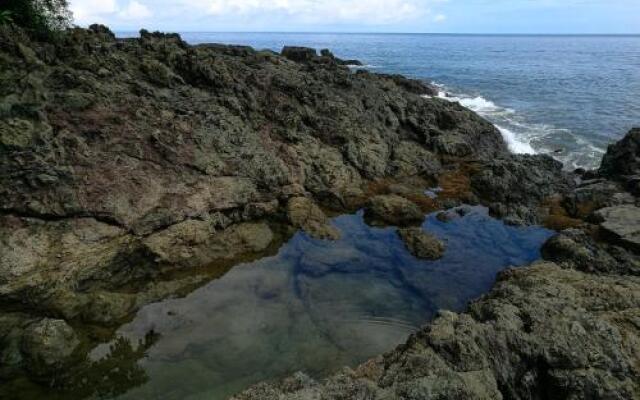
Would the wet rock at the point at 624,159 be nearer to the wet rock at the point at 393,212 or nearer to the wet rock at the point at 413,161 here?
the wet rock at the point at 413,161

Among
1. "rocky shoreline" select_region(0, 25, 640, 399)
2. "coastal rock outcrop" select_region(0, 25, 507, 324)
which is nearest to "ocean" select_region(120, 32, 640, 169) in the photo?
"rocky shoreline" select_region(0, 25, 640, 399)

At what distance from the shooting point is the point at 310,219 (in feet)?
67.1

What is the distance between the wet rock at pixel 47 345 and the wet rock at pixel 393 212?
13698 mm

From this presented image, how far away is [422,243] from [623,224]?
905 centimetres

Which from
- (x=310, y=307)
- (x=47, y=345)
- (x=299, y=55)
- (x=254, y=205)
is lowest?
(x=310, y=307)

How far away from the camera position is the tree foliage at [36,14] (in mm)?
21781

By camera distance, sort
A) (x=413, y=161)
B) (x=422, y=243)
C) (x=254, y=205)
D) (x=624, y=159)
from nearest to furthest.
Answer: (x=422, y=243) < (x=254, y=205) < (x=624, y=159) < (x=413, y=161)

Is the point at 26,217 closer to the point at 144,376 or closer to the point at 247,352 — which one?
the point at 144,376

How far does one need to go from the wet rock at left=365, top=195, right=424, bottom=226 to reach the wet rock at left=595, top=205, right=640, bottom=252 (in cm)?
818

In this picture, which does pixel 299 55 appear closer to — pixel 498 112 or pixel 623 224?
pixel 498 112

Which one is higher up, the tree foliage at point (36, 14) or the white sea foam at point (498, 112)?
the tree foliage at point (36, 14)

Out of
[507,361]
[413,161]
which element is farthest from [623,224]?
[507,361]

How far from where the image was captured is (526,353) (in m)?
9.23

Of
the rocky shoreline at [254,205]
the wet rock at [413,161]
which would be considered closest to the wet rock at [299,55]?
the rocky shoreline at [254,205]
